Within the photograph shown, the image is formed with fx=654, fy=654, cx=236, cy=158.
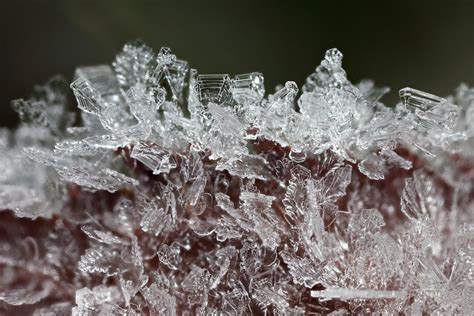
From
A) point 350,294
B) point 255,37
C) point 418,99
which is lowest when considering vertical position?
point 350,294

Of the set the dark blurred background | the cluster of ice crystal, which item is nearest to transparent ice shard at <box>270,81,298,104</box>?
the cluster of ice crystal

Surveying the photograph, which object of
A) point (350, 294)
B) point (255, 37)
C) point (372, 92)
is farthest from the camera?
point (255, 37)

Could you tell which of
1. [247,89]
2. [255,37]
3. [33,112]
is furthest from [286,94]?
[255,37]

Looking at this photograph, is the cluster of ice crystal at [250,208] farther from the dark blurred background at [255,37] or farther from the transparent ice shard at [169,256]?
the dark blurred background at [255,37]

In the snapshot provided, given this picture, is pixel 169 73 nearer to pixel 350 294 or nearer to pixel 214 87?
pixel 214 87

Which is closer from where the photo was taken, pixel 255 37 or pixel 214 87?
pixel 214 87

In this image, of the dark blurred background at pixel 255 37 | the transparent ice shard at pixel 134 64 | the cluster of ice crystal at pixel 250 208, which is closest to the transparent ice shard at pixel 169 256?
the cluster of ice crystal at pixel 250 208

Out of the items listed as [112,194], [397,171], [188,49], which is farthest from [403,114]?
[188,49]
